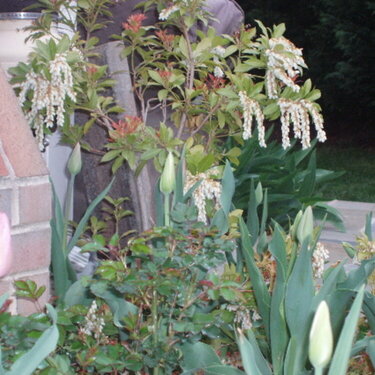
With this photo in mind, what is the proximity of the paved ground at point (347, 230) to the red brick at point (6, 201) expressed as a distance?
232cm

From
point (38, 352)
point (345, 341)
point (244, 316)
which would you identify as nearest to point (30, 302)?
point (244, 316)

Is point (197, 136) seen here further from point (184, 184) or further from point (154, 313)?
point (154, 313)

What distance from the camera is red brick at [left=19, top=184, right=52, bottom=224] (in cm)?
185

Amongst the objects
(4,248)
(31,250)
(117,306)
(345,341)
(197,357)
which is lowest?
(197,357)

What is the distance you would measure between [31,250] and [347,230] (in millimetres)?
3277

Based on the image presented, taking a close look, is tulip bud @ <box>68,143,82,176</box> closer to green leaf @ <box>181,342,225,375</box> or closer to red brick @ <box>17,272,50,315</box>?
red brick @ <box>17,272,50,315</box>

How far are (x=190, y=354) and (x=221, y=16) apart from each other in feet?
8.30

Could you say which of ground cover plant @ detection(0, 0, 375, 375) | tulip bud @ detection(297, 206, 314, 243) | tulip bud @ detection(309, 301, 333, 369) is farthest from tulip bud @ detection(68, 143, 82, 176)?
tulip bud @ detection(309, 301, 333, 369)

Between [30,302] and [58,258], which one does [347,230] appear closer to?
[58,258]

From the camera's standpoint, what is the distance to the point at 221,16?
3.91 metres

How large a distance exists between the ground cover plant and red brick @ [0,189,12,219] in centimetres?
22

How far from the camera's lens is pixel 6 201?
1.82 meters

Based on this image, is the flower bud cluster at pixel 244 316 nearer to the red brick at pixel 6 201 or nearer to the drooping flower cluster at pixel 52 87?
the red brick at pixel 6 201

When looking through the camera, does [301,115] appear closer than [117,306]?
No
